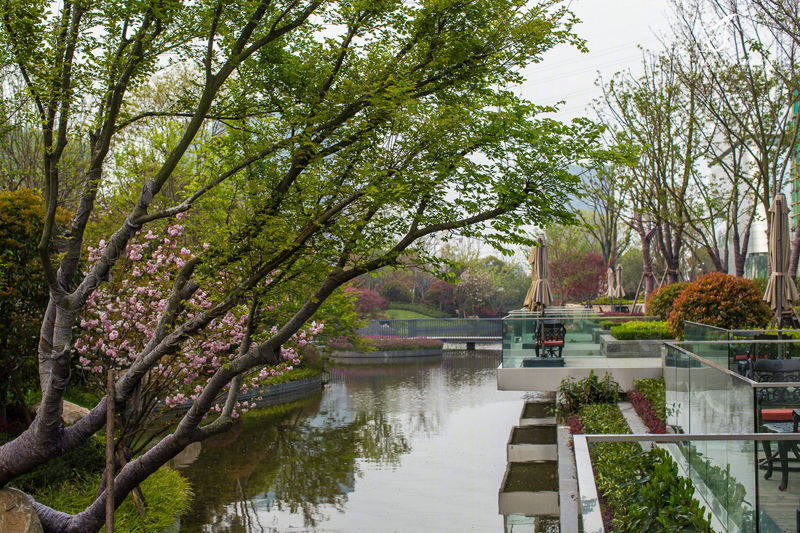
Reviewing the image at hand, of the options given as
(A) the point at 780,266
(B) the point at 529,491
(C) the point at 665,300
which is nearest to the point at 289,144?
(B) the point at 529,491

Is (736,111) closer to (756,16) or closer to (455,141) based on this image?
(756,16)

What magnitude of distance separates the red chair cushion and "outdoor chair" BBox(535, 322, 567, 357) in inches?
332

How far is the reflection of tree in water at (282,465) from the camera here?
396 inches

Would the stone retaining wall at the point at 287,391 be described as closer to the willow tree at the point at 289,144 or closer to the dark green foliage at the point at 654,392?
the dark green foliage at the point at 654,392

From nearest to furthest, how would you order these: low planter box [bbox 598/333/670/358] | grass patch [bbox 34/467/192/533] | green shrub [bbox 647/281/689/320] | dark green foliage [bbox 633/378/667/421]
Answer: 1. grass patch [bbox 34/467/192/533]
2. dark green foliage [bbox 633/378/667/421]
3. low planter box [bbox 598/333/670/358]
4. green shrub [bbox 647/281/689/320]

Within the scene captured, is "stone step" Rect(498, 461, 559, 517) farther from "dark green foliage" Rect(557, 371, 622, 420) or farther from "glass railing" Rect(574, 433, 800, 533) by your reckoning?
"glass railing" Rect(574, 433, 800, 533)

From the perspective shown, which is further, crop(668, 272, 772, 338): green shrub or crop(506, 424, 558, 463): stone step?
crop(668, 272, 772, 338): green shrub

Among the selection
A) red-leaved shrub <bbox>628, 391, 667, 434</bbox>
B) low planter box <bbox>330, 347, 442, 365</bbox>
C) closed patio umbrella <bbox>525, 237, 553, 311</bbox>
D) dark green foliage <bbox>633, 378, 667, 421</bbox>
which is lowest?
low planter box <bbox>330, 347, 442, 365</bbox>

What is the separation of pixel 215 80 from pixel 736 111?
15862 millimetres

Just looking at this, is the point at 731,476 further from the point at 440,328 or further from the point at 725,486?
the point at 440,328

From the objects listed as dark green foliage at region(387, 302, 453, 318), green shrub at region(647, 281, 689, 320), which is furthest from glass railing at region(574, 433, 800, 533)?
dark green foliage at region(387, 302, 453, 318)

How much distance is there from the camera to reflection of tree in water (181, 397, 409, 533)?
1005 centimetres

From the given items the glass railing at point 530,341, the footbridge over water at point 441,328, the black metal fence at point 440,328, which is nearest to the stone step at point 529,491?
the glass railing at point 530,341

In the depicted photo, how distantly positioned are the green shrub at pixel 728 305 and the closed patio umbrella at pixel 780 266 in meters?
1.20
